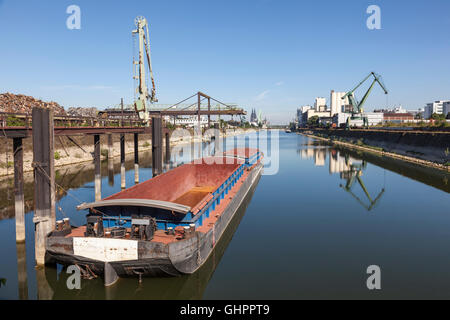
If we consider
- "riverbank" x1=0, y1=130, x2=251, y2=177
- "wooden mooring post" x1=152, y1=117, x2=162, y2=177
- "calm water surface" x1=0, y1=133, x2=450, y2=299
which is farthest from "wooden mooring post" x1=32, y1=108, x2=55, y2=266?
"wooden mooring post" x1=152, y1=117, x2=162, y2=177

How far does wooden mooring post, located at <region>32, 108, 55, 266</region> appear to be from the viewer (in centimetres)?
1362

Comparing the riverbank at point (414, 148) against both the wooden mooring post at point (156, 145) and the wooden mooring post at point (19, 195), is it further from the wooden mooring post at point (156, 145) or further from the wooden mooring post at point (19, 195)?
the wooden mooring post at point (19, 195)

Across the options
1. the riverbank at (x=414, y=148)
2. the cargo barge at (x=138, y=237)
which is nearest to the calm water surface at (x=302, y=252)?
the cargo barge at (x=138, y=237)

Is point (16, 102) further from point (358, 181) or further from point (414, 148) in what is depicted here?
point (414, 148)

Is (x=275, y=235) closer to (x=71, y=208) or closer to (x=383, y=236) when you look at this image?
(x=383, y=236)

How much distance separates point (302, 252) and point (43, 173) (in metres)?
12.9

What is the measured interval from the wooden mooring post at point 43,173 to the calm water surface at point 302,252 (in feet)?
6.24

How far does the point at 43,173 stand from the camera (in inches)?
545

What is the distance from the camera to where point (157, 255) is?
1171 cm

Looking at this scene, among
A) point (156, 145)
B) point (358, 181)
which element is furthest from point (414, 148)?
point (156, 145)

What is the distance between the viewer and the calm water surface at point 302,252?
481 inches
